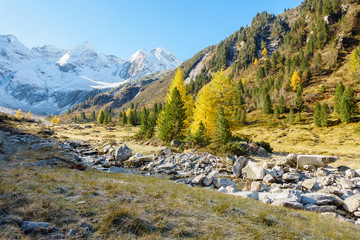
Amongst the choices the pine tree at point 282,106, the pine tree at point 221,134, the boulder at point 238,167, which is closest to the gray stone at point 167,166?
the boulder at point 238,167

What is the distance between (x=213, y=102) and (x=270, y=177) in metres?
15.1

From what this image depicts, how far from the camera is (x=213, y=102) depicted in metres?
27.0

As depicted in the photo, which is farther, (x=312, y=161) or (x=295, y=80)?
(x=295, y=80)

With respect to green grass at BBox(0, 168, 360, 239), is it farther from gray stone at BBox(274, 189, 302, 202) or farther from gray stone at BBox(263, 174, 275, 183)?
gray stone at BBox(263, 174, 275, 183)

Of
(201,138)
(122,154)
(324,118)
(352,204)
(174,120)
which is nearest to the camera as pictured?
(352,204)

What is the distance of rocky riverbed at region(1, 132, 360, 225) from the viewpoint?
9211mm

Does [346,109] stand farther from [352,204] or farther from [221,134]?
[352,204]

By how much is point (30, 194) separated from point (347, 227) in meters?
11.9

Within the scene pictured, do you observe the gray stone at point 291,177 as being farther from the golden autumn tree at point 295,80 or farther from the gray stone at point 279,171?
the golden autumn tree at point 295,80

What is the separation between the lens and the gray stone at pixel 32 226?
3.94 meters

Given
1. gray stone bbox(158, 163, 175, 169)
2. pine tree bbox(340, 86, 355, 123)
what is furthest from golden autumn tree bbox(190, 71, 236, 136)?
pine tree bbox(340, 86, 355, 123)

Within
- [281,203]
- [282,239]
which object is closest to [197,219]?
[282,239]

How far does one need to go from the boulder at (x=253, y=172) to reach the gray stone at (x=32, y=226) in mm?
15131

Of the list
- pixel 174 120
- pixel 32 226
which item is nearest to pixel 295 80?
pixel 174 120
